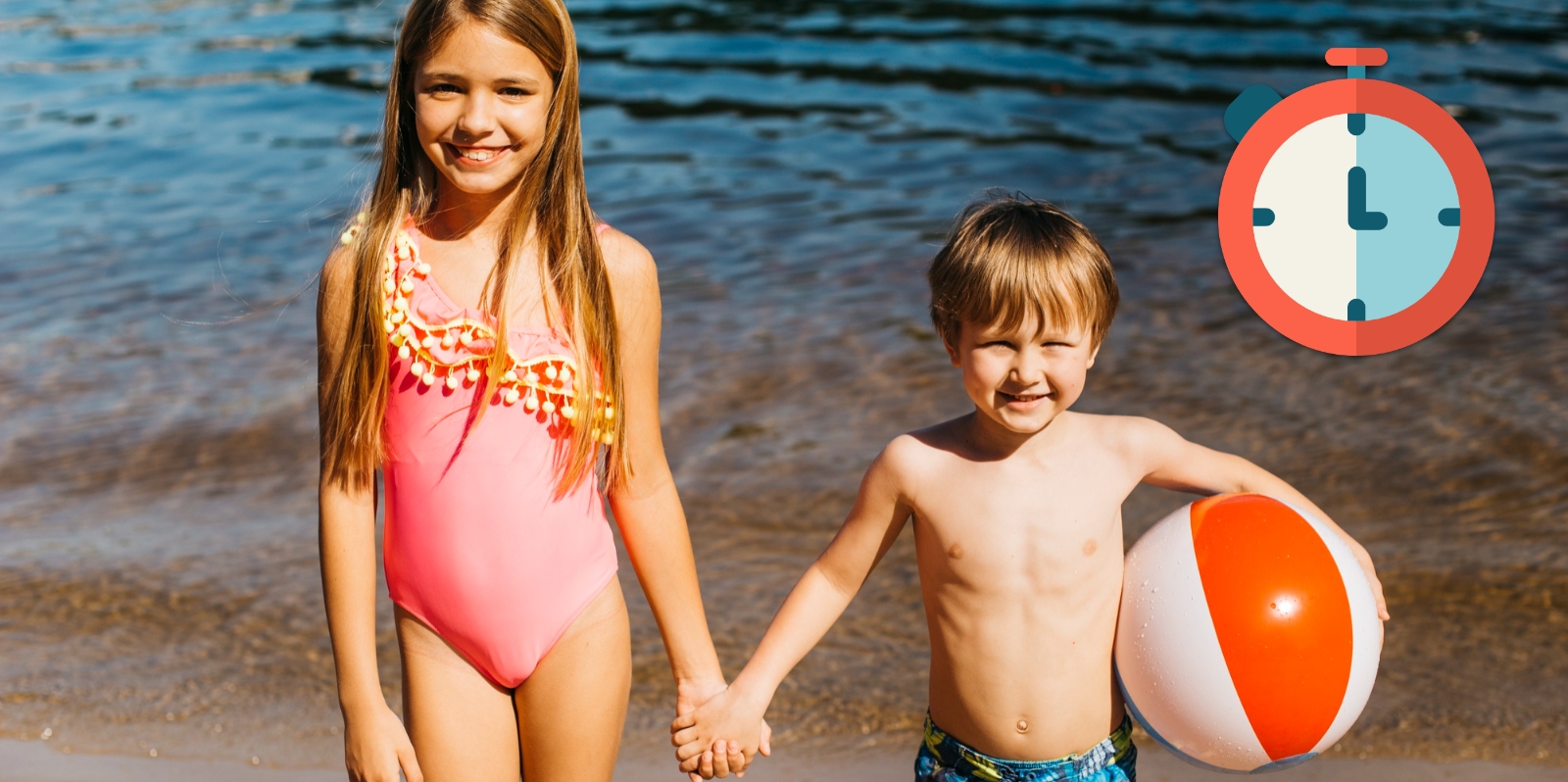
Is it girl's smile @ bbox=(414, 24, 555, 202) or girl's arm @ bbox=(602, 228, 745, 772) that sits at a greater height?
girl's smile @ bbox=(414, 24, 555, 202)

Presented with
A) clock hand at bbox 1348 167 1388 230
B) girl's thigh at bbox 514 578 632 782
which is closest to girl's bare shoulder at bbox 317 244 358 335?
girl's thigh at bbox 514 578 632 782

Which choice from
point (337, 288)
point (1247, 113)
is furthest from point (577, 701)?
point (1247, 113)

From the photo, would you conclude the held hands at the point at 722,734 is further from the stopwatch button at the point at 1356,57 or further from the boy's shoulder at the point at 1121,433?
the stopwatch button at the point at 1356,57

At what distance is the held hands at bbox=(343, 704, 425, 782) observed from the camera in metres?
2.81

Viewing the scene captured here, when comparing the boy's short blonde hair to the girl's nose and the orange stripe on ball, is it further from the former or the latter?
the girl's nose

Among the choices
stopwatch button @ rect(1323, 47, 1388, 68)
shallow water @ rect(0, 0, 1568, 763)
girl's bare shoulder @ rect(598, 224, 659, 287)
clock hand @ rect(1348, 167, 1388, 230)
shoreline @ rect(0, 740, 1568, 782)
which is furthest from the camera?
shallow water @ rect(0, 0, 1568, 763)

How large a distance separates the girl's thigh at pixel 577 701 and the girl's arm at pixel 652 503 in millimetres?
139

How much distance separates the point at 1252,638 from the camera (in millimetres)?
2768

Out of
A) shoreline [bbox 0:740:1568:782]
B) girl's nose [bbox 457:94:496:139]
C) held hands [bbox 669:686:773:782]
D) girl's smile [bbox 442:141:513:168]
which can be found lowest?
shoreline [bbox 0:740:1568:782]

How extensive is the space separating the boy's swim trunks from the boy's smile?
0.69 metres

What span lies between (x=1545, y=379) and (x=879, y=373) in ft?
9.99

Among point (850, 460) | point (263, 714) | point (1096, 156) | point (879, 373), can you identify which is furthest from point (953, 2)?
point (263, 714)

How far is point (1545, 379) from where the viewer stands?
655cm

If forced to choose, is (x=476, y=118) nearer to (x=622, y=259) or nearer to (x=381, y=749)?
(x=622, y=259)
